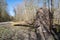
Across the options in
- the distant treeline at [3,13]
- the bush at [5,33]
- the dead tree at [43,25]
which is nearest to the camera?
the bush at [5,33]

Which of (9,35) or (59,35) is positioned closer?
(9,35)

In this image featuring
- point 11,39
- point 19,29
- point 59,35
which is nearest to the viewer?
point 11,39

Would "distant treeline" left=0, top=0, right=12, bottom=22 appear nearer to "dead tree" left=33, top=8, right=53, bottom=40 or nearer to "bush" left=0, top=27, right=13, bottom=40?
"dead tree" left=33, top=8, right=53, bottom=40

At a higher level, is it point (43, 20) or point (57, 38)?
point (43, 20)

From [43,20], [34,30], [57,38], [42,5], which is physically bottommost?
[57,38]

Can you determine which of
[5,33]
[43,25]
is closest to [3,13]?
[43,25]

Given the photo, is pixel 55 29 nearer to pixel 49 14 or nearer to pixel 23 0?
pixel 49 14

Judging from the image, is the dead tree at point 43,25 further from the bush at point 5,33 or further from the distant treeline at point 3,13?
the distant treeline at point 3,13

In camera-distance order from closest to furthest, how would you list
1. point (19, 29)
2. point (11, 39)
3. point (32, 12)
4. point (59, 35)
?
point (11, 39) → point (19, 29) → point (59, 35) → point (32, 12)

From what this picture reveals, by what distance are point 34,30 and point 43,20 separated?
3.61ft

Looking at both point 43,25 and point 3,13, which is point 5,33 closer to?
point 43,25

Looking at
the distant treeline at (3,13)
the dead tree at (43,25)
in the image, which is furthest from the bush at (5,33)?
the distant treeline at (3,13)

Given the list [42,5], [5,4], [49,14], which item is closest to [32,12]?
[42,5]

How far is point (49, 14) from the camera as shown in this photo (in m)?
11.0
